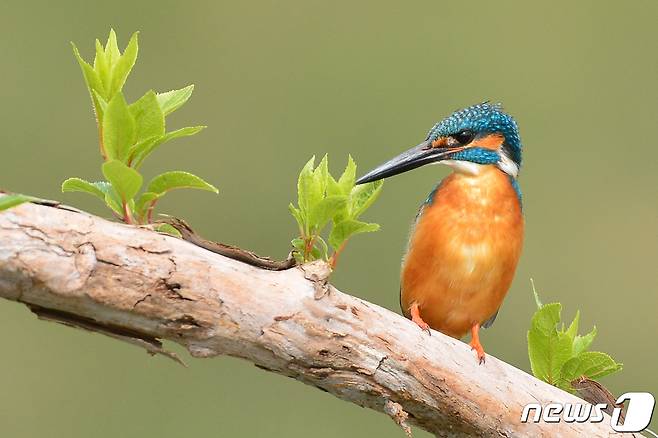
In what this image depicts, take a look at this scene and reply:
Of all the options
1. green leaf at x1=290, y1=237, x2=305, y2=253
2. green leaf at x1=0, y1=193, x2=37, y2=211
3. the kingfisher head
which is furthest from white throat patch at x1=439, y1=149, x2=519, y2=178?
green leaf at x1=0, y1=193, x2=37, y2=211

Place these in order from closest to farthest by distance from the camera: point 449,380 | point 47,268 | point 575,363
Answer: point 47,268, point 449,380, point 575,363

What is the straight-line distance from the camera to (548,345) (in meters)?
0.93

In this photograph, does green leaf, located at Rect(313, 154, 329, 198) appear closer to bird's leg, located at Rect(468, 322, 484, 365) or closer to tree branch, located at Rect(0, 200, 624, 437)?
tree branch, located at Rect(0, 200, 624, 437)

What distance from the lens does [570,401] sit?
0.90 meters

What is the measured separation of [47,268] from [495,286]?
0.50 meters

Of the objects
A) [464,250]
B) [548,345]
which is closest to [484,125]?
[464,250]

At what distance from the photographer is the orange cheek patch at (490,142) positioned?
1.00 metres

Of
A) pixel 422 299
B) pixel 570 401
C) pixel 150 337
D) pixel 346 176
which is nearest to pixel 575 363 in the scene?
pixel 570 401

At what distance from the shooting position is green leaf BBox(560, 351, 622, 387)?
0.94 m

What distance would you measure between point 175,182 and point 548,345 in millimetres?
407

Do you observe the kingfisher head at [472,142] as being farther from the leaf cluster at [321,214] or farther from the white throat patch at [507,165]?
the leaf cluster at [321,214]

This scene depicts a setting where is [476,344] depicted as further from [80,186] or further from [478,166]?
[80,186]

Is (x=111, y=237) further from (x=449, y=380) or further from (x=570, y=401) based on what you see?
(x=570, y=401)

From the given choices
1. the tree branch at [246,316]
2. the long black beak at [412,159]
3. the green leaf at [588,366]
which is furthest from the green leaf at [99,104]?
the green leaf at [588,366]
